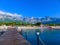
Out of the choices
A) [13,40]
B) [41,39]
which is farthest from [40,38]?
[13,40]

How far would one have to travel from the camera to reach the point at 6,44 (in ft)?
26.8

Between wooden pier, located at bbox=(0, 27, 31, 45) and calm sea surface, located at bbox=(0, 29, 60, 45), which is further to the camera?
calm sea surface, located at bbox=(0, 29, 60, 45)

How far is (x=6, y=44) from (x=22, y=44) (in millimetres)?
627

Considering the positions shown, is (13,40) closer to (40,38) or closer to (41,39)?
(40,38)

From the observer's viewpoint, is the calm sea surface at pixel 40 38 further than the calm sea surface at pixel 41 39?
No

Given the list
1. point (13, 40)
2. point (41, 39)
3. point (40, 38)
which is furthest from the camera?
point (41, 39)

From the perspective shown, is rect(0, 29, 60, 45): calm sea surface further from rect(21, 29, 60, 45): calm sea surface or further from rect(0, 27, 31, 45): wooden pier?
rect(0, 27, 31, 45): wooden pier

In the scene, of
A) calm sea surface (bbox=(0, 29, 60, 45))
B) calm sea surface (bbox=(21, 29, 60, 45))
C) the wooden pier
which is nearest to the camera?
the wooden pier

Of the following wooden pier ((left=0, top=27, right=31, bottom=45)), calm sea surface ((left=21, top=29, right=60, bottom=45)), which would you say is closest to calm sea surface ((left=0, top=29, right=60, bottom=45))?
calm sea surface ((left=21, top=29, right=60, bottom=45))

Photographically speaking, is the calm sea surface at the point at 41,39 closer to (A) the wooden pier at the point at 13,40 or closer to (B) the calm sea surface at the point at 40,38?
(B) the calm sea surface at the point at 40,38

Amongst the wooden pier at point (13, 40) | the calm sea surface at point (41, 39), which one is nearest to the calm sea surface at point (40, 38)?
the calm sea surface at point (41, 39)

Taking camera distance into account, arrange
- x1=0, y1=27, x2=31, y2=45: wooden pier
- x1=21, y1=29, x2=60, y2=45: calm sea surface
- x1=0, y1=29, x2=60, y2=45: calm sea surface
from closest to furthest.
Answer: x1=0, y1=27, x2=31, y2=45: wooden pier
x1=0, y1=29, x2=60, y2=45: calm sea surface
x1=21, y1=29, x2=60, y2=45: calm sea surface

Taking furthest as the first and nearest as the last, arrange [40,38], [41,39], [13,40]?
[41,39], [40,38], [13,40]

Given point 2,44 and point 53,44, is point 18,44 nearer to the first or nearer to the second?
point 2,44
